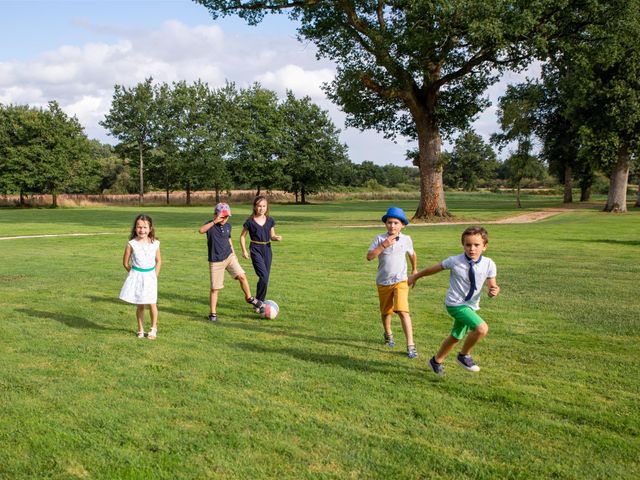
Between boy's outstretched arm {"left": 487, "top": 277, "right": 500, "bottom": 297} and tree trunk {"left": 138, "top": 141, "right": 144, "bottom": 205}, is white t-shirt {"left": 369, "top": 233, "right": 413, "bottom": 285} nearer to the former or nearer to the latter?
boy's outstretched arm {"left": 487, "top": 277, "right": 500, "bottom": 297}

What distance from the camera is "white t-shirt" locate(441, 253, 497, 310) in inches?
220

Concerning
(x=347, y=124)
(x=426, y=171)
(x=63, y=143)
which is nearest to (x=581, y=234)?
(x=426, y=171)

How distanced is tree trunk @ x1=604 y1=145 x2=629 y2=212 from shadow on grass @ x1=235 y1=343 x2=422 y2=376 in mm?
39696

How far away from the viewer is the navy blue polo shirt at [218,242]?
337 inches

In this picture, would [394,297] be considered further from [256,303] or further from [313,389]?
[256,303]

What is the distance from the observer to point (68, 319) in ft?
26.9

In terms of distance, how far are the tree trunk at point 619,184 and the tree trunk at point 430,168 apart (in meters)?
16.9

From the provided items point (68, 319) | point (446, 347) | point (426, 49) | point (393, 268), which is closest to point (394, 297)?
point (393, 268)

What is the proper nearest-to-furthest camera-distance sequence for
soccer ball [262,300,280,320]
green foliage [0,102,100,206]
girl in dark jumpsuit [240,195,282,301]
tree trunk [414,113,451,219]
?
soccer ball [262,300,280,320]
girl in dark jumpsuit [240,195,282,301]
tree trunk [414,113,451,219]
green foliage [0,102,100,206]

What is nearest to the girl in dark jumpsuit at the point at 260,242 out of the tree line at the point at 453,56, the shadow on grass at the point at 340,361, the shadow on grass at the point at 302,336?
the shadow on grass at the point at 302,336

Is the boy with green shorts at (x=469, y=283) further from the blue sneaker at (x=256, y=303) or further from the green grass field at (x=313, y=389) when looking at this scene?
the blue sneaker at (x=256, y=303)

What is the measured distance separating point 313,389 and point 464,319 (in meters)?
1.62

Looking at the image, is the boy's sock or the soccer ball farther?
the boy's sock

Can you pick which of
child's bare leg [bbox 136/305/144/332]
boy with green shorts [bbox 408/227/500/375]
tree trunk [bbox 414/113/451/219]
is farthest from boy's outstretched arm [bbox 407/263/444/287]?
tree trunk [bbox 414/113/451/219]
